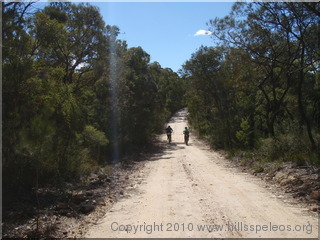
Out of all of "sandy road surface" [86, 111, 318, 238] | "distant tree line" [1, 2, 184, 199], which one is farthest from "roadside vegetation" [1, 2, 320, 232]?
"sandy road surface" [86, 111, 318, 238]

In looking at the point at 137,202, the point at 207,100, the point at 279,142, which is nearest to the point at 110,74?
the point at 279,142

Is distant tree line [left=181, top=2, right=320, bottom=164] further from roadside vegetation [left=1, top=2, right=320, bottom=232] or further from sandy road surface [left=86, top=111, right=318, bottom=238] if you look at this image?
sandy road surface [left=86, top=111, right=318, bottom=238]

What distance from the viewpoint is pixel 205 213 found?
277 inches

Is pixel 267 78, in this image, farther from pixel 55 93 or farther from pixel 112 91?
pixel 55 93

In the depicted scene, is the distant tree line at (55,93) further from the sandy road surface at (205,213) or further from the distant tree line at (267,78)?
the distant tree line at (267,78)

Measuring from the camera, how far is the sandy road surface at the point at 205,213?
5883 mm

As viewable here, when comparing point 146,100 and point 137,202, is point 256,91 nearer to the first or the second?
point 146,100

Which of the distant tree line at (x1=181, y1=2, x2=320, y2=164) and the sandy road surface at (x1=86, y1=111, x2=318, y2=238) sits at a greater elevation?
the distant tree line at (x1=181, y1=2, x2=320, y2=164)

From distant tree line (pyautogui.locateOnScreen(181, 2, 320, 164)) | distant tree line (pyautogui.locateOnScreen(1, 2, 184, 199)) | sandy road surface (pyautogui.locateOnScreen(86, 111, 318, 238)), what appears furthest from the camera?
distant tree line (pyautogui.locateOnScreen(181, 2, 320, 164))

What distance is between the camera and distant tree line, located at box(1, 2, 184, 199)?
744 centimetres

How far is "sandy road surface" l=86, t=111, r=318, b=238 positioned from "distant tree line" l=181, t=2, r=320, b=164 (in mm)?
4417

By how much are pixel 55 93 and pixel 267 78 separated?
1319cm

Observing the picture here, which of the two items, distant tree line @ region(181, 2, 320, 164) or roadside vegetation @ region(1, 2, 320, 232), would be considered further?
distant tree line @ region(181, 2, 320, 164)

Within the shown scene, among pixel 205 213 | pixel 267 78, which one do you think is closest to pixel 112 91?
pixel 267 78
